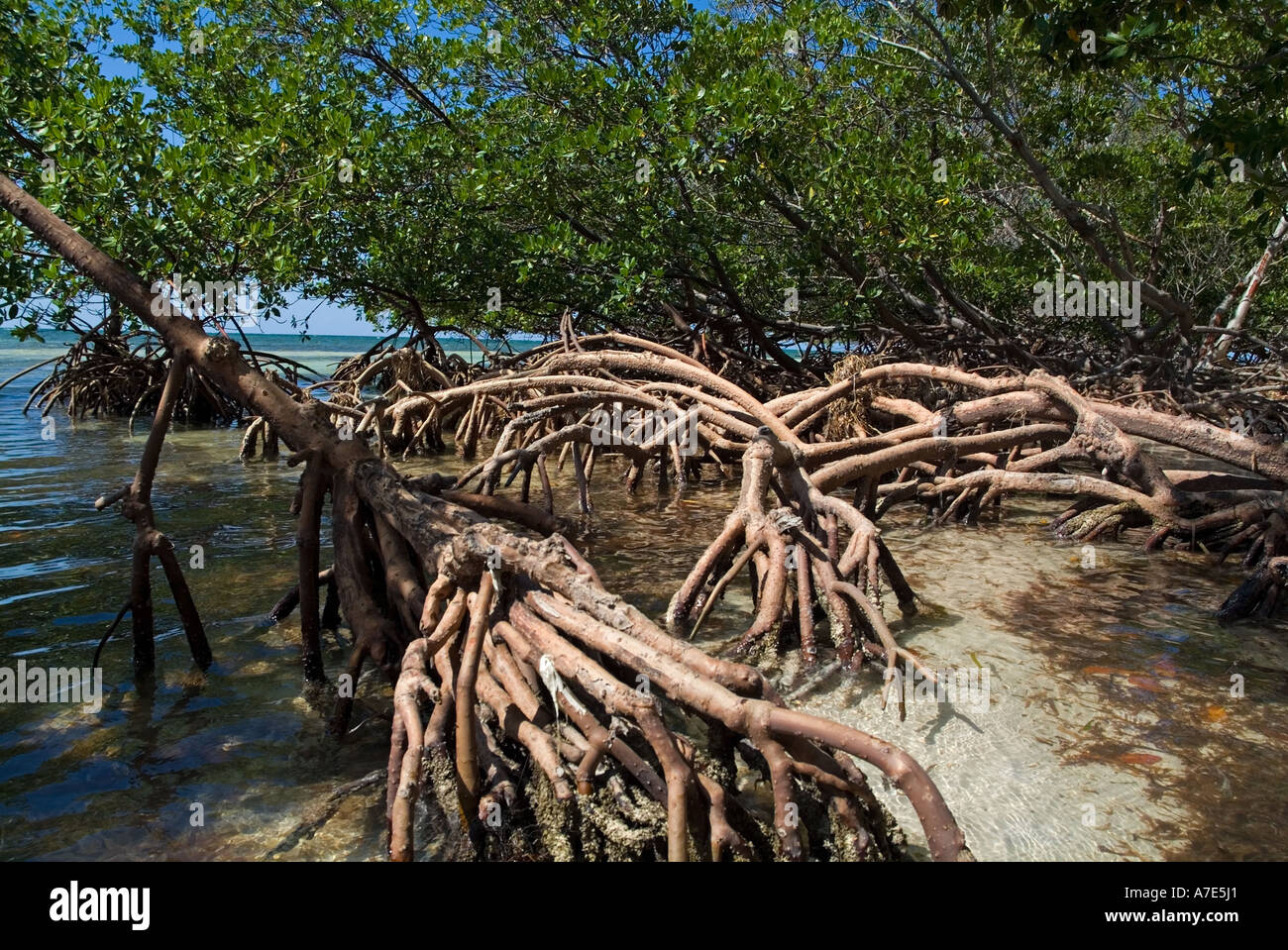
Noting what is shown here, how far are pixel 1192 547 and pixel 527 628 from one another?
537 centimetres

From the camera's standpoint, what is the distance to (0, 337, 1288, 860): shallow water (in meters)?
2.96

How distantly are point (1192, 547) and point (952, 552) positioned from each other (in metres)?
1.65

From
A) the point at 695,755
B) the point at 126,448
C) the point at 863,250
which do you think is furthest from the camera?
the point at 126,448

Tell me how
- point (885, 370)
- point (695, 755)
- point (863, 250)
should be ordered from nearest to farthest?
point (695, 755), point (885, 370), point (863, 250)

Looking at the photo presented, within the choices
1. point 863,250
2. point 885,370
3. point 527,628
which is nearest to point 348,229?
point 863,250

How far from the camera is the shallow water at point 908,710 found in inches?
117

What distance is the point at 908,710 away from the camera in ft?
12.5

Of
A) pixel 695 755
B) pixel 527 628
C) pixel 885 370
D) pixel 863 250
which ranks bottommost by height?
pixel 695 755
